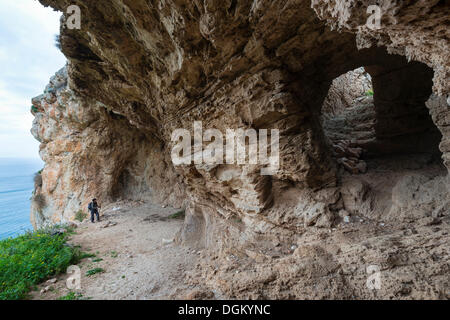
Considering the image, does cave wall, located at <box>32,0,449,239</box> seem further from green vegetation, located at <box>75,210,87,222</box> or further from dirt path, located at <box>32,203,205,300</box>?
green vegetation, located at <box>75,210,87,222</box>

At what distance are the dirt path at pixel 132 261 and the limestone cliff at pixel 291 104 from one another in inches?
32.5

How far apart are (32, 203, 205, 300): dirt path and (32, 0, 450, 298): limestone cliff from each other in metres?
0.82

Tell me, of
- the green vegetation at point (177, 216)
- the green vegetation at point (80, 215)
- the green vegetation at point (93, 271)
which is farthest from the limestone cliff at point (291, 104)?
the green vegetation at point (80, 215)

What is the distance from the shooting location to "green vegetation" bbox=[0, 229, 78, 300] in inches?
158

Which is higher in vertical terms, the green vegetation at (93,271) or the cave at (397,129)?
the cave at (397,129)

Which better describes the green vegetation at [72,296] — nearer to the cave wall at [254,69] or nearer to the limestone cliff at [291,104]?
the limestone cliff at [291,104]

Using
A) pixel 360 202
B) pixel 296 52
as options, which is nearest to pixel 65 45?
pixel 296 52

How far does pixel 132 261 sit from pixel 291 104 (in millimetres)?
5536

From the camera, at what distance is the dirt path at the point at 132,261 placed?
3791 mm

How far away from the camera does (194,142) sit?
5.90 meters

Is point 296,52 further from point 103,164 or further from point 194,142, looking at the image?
point 103,164

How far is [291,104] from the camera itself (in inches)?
153

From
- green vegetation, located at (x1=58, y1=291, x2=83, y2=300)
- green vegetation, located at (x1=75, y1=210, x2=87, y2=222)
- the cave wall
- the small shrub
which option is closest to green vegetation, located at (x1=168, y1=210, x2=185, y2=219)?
the cave wall

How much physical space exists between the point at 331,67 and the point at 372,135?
254 centimetres
